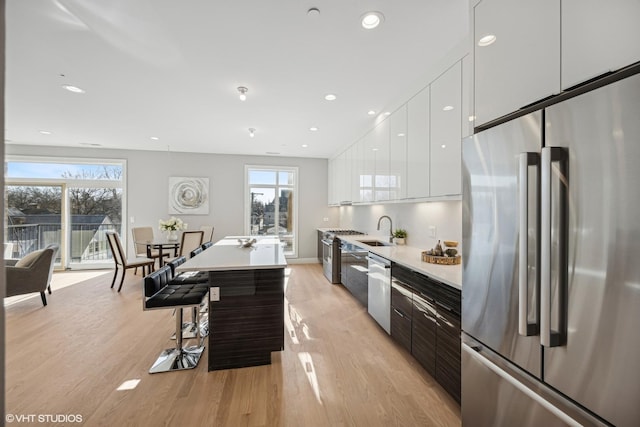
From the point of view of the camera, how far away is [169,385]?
2.05m

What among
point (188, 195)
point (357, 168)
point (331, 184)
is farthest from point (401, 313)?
point (188, 195)

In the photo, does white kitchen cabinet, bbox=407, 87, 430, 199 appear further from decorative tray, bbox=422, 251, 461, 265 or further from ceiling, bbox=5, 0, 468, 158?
decorative tray, bbox=422, 251, 461, 265

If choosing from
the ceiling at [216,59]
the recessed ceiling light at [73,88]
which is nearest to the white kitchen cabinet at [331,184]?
the ceiling at [216,59]

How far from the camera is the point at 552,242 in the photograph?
96 centimetres

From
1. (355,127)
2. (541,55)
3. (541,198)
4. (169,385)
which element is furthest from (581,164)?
(355,127)

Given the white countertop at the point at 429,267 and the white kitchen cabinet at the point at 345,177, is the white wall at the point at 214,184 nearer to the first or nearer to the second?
the white kitchen cabinet at the point at 345,177

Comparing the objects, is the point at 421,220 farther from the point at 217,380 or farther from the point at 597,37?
the point at 217,380

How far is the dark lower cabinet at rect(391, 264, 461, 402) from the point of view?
1747 mm

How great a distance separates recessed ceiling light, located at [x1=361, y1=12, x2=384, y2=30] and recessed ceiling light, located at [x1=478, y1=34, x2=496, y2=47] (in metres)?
0.75

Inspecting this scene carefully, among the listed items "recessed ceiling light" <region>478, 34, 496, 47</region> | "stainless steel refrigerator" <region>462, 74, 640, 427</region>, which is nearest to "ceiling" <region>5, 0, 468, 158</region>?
"recessed ceiling light" <region>478, 34, 496, 47</region>

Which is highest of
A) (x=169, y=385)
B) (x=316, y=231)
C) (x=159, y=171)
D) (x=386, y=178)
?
(x=159, y=171)

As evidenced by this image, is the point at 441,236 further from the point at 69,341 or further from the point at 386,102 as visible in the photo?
the point at 69,341

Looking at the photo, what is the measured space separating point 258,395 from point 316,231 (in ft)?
16.7

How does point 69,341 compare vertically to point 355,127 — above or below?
below
